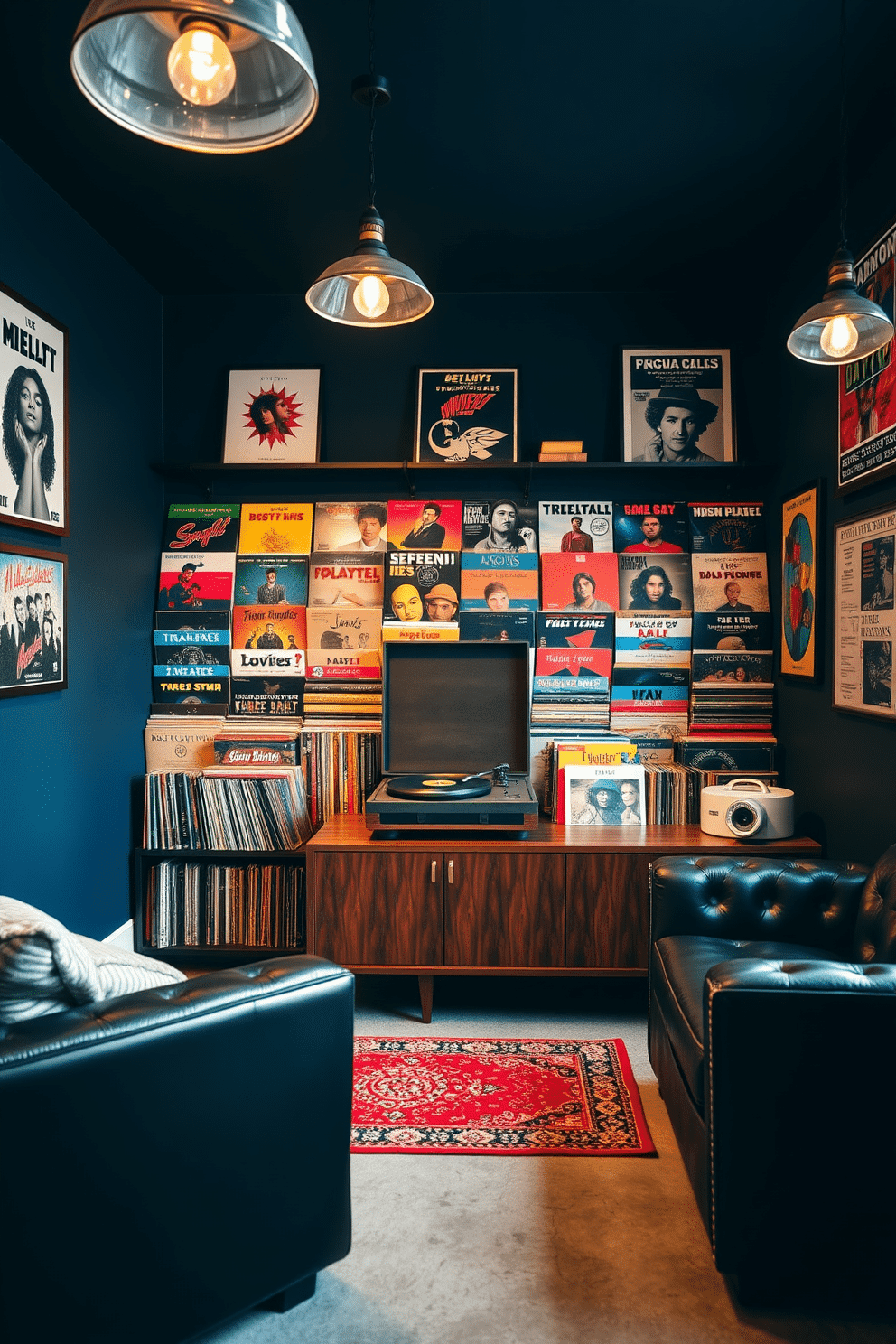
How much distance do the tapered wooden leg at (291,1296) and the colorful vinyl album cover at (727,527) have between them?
295 cm

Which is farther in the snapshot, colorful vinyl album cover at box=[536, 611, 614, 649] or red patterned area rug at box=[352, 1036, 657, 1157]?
colorful vinyl album cover at box=[536, 611, 614, 649]

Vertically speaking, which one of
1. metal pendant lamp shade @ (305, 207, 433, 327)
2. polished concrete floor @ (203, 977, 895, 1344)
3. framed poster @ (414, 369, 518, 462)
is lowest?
polished concrete floor @ (203, 977, 895, 1344)

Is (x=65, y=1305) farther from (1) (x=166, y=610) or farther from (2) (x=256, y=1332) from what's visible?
(1) (x=166, y=610)

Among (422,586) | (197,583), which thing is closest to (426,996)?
(422,586)

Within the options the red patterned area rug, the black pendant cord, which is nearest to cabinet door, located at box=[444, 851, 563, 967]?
the red patterned area rug

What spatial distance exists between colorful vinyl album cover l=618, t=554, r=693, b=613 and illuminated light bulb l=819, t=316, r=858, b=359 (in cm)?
162

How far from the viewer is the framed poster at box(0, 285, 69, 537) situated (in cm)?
263

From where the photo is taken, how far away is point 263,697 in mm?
3750

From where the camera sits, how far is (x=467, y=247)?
3.33m

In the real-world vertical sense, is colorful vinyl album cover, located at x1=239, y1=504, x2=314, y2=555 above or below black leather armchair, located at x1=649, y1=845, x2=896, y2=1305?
above

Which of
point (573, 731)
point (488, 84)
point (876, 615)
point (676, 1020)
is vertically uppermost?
point (488, 84)

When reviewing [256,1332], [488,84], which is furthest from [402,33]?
[256,1332]

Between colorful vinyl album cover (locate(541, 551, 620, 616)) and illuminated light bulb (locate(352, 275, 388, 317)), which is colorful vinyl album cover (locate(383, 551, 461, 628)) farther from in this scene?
illuminated light bulb (locate(352, 275, 388, 317))

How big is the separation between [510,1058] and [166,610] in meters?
2.33
